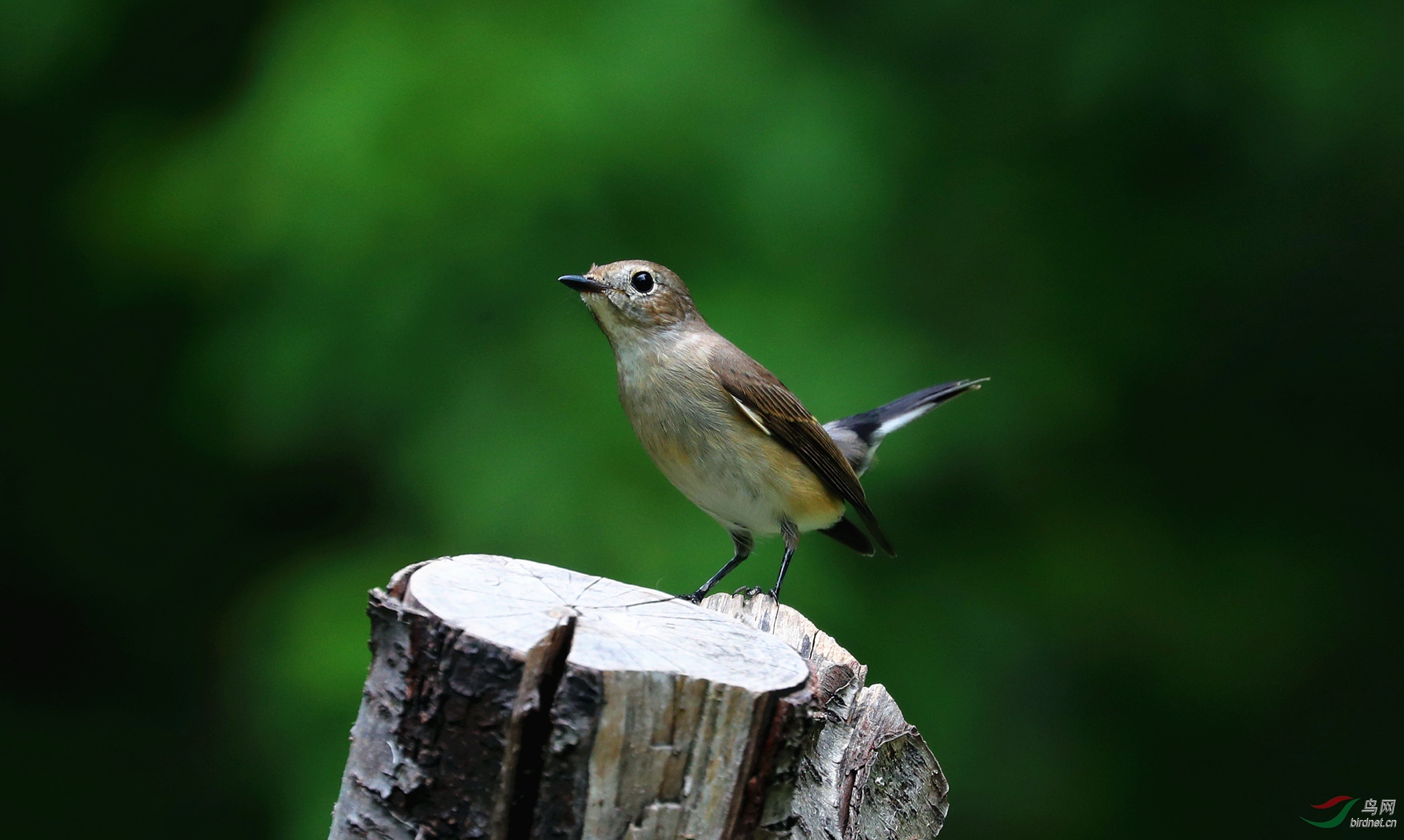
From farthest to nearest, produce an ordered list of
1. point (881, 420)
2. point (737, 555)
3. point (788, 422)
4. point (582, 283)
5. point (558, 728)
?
1. point (881, 420)
2. point (737, 555)
3. point (788, 422)
4. point (582, 283)
5. point (558, 728)

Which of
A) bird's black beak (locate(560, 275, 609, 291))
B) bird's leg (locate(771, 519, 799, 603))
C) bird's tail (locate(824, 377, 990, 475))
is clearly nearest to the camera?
bird's black beak (locate(560, 275, 609, 291))

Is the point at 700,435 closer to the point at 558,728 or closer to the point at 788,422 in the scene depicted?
the point at 788,422

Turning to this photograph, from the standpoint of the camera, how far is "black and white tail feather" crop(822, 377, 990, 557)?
4.09 metres

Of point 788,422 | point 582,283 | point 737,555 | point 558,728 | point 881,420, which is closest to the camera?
point 558,728

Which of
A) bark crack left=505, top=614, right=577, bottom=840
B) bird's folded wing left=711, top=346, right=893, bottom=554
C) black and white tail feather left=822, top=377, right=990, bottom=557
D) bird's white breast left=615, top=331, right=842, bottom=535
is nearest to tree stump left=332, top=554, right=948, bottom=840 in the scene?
bark crack left=505, top=614, right=577, bottom=840

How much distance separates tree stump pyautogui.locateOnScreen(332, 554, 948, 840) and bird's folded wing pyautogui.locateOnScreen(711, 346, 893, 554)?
1.66m

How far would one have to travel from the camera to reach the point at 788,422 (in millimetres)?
3680

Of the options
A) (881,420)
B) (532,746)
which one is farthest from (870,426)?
(532,746)

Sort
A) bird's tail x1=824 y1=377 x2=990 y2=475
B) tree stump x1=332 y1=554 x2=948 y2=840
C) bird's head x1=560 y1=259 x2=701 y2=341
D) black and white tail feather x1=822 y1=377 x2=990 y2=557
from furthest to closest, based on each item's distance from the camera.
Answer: bird's tail x1=824 y1=377 x2=990 y2=475, black and white tail feather x1=822 y1=377 x2=990 y2=557, bird's head x1=560 y1=259 x2=701 y2=341, tree stump x1=332 y1=554 x2=948 y2=840

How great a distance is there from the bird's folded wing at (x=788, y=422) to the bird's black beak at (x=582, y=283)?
0.43 meters

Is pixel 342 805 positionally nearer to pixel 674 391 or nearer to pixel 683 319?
pixel 674 391

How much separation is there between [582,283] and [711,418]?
60 centimetres

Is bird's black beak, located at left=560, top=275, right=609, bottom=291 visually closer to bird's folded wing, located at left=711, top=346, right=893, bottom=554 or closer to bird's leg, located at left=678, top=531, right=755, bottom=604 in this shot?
bird's folded wing, located at left=711, top=346, right=893, bottom=554

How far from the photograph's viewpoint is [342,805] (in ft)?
6.19
